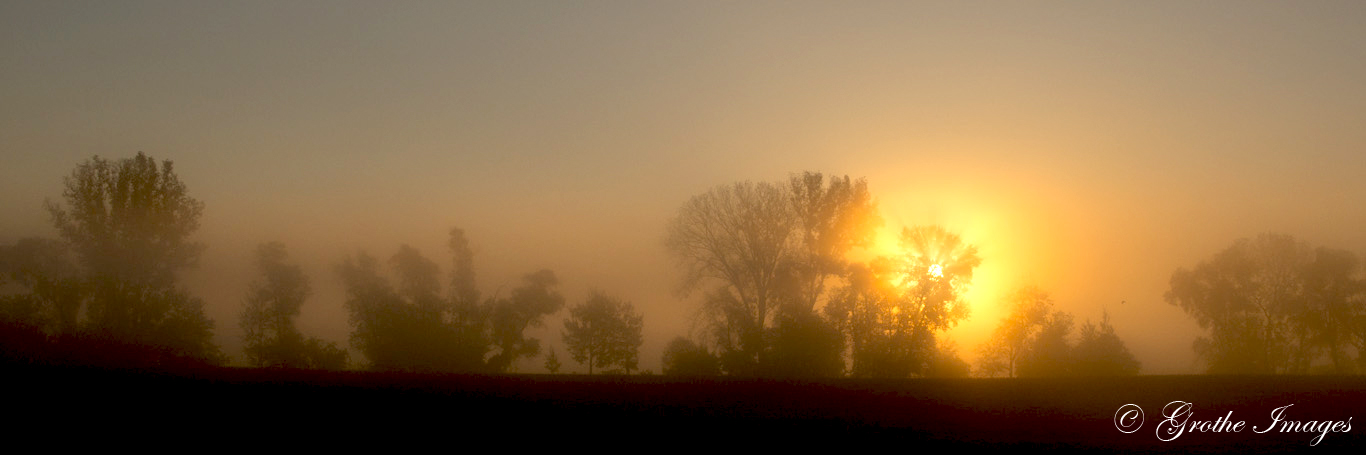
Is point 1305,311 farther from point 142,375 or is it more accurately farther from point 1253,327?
point 142,375

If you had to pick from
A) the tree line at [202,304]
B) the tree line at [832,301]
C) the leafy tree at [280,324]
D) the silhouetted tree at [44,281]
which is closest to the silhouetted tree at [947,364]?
the tree line at [832,301]

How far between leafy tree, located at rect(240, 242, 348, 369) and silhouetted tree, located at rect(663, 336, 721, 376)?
1678 centimetres

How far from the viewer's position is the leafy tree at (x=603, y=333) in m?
44.7

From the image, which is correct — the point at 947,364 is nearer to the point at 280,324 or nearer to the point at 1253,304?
the point at 1253,304

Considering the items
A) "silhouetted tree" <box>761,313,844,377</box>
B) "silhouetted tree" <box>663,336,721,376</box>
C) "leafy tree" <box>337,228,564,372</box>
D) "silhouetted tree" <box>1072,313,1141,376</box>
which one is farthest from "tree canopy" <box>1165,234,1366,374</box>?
"leafy tree" <box>337,228,564,372</box>

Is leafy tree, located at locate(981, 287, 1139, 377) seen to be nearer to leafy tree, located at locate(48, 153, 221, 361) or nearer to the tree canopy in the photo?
the tree canopy

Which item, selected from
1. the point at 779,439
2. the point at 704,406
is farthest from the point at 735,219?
the point at 779,439

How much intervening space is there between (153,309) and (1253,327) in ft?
200

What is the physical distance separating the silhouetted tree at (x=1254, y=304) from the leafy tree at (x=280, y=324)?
51.3 m

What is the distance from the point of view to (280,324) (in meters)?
41.3

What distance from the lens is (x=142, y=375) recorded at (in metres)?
18.5

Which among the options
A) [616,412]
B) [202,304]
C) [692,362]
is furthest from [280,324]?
[616,412]

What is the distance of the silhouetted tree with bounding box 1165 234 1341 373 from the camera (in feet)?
156

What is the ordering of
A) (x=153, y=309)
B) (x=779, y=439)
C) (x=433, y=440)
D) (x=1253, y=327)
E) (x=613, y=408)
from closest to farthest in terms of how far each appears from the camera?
(x=433, y=440) < (x=779, y=439) < (x=613, y=408) < (x=153, y=309) < (x=1253, y=327)
